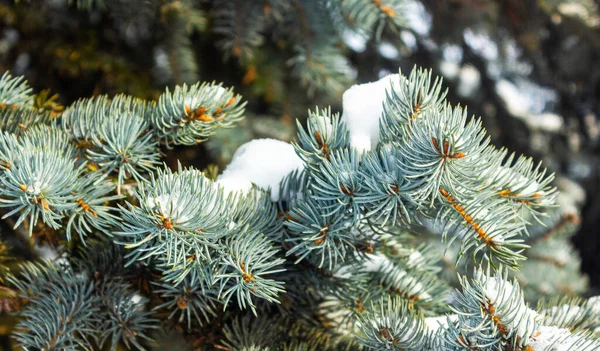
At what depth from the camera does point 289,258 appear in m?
0.61

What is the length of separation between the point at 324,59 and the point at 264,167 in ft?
1.43

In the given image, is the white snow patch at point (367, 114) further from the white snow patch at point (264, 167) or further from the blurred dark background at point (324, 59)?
the blurred dark background at point (324, 59)

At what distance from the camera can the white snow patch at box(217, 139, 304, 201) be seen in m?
0.60

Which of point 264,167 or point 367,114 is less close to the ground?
point 367,114

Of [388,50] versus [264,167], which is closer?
[264,167]

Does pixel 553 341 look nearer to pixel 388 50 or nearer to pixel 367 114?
pixel 367 114

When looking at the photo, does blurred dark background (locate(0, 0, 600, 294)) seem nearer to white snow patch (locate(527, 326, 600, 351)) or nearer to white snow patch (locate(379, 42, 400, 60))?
white snow patch (locate(379, 42, 400, 60))

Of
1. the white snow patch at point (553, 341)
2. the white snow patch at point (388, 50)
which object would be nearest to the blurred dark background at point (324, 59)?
the white snow patch at point (388, 50)

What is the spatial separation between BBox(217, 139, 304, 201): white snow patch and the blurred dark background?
0.96 ft

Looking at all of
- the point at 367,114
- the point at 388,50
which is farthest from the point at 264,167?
the point at 388,50

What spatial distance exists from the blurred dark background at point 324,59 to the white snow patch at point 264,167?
29 centimetres

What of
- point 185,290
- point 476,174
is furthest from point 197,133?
point 476,174

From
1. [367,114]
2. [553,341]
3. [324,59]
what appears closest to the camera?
[553,341]

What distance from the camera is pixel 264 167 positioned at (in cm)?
62
